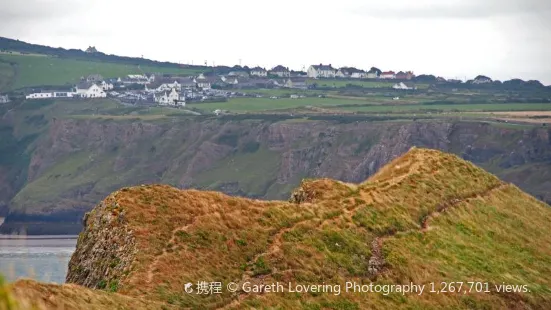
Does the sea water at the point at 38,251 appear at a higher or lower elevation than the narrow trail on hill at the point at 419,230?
lower

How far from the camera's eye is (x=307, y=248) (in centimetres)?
3125

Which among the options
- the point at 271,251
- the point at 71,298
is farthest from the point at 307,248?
the point at 71,298

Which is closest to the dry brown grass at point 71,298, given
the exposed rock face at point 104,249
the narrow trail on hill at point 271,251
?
the narrow trail on hill at point 271,251

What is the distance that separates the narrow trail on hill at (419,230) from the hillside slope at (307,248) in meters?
0.06

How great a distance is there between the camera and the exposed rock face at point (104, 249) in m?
28.9

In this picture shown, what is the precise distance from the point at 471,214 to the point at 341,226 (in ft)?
31.9

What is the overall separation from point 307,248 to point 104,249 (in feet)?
17.5

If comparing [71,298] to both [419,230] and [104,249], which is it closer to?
[104,249]

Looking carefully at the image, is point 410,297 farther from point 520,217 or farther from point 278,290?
point 520,217

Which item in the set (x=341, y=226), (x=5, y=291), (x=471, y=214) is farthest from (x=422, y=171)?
(x=5, y=291)

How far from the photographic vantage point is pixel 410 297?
31.5m

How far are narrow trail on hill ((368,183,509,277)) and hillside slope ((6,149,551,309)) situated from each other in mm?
55

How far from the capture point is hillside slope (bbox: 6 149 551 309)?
94.0 ft

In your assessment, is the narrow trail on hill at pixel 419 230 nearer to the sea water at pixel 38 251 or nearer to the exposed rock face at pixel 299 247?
the exposed rock face at pixel 299 247
